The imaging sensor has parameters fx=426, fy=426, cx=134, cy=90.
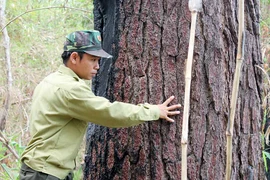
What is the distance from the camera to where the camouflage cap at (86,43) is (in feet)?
7.06

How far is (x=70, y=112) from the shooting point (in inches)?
80.4

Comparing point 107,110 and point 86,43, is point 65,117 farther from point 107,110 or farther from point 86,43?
point 86,43

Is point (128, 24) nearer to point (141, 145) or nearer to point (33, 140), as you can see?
point (141, 145)

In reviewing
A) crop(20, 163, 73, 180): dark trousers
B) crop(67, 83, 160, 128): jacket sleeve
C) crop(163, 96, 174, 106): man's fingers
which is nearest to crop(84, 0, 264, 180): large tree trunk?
crop(163, 96, 174, 106): man's fingers

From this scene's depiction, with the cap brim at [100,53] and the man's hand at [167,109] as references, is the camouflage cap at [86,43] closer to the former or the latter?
the cap brim at [100,53]

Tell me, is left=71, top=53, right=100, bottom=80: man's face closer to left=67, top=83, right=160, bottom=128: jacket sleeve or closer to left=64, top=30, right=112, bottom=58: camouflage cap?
left=64, top=30, right=112, bottom=58: camouflage cap

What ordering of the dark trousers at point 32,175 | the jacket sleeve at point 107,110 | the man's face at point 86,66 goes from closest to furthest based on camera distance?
the jacket sleeve at point 107,110 → the dark trousers at point 32,175 → the man's face at point 86,66

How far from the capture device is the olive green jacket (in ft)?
6.46

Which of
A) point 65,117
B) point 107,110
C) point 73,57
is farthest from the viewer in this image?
point 73,57

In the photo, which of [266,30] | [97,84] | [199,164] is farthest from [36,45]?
[199,164]

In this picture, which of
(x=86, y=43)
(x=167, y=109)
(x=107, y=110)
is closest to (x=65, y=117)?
(x=107, y=110)

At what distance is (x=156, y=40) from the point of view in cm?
208

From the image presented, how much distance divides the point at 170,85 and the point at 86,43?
485 millimetres

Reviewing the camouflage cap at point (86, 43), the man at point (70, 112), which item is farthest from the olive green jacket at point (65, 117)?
the camouflage cap at point (86, 43)
